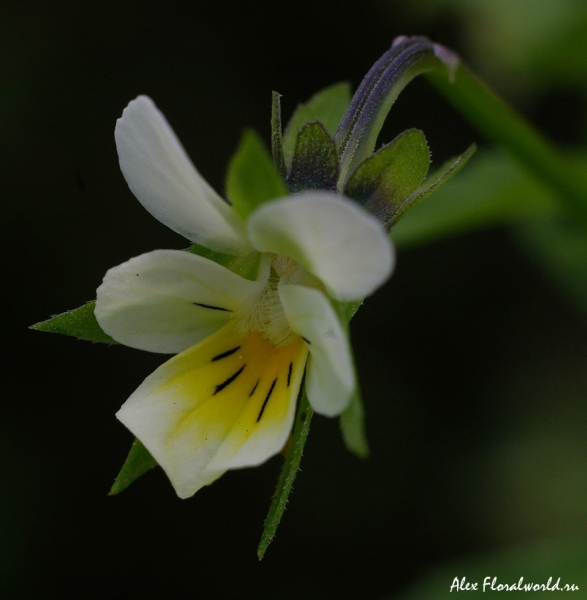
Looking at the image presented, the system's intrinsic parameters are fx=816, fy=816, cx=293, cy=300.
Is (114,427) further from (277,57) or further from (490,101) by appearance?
(490,101)

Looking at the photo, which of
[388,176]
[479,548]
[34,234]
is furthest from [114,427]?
[388,176]

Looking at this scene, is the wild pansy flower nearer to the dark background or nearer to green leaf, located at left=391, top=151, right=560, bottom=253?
green leaf, located at left=391, top=151, right=560, bottom=253

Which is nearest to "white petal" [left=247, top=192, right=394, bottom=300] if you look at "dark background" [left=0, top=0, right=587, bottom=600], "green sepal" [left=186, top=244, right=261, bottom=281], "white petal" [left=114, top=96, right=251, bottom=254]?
"white petal" [left=114, top=96, right=251, bottom=254]

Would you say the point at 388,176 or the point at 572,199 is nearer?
the point at 388,176

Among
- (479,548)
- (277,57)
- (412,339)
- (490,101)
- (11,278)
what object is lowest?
(479,548)

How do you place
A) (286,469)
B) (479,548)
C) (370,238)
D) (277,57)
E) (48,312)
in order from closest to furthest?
(370,238)
(286,469)
(48,312)
(479,548)
(277,57)

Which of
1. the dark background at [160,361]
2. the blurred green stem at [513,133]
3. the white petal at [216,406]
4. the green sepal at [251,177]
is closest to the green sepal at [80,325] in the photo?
the white petal at [216,406]

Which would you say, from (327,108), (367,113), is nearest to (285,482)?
(367,113)

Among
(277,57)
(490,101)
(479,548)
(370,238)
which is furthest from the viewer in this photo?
(277,57)
